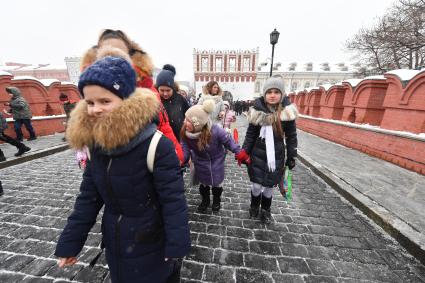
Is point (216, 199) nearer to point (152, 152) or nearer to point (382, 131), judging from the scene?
point (152, 152)

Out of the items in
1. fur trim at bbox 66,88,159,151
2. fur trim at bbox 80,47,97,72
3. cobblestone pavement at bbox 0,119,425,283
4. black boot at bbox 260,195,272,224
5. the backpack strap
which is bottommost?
cobblestone pavement at bbox 0,119,425,283

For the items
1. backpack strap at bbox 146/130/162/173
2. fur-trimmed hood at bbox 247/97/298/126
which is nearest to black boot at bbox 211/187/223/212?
fur-trimmed hood at bbox 247/97/298/126

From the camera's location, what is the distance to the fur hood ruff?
2.66 metres

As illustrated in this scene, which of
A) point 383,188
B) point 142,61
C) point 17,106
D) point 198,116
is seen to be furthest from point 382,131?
point 17,106

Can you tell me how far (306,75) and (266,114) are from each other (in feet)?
159

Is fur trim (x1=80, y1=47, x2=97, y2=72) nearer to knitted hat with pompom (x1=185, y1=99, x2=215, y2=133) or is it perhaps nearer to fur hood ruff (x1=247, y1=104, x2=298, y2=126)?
knitted hat with pompom (x1=185, y1=99, x2=215, y2=133)

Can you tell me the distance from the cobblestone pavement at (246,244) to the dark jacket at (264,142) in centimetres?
75

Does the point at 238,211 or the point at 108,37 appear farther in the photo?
the point at 238,211

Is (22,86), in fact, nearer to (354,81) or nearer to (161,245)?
(161,245)

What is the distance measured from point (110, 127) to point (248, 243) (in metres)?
2.23

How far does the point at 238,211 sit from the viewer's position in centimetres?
335

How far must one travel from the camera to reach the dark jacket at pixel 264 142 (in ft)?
8.98

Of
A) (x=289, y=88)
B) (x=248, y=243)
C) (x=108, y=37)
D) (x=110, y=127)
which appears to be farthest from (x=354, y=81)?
(x=289, y=88)

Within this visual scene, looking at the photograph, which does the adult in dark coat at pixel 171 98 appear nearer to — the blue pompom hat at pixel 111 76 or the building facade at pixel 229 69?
the blue pompom hat at pixel 111 76
